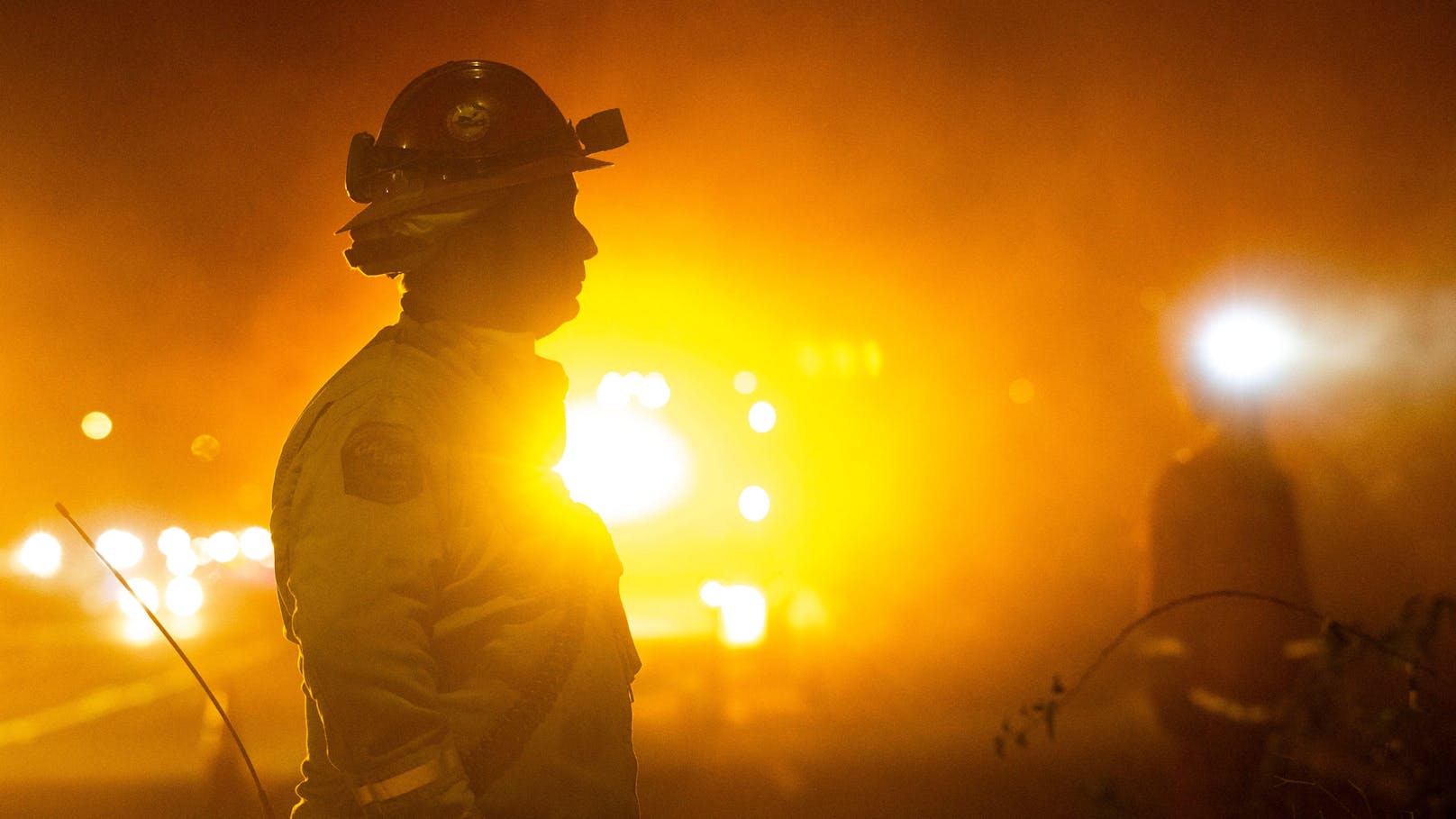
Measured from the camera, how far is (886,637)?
1285 centimetres

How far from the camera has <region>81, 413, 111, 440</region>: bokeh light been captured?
15.6m

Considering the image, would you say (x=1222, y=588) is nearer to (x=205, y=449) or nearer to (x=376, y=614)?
(x=376, y=614)

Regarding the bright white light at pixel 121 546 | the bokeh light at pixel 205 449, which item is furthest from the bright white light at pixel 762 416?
the bright white light at pixel 121 546

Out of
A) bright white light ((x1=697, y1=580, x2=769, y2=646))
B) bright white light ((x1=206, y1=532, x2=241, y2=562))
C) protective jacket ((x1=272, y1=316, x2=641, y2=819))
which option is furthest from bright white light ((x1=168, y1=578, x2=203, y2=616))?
protective jacket ((x1=272, y1=316, x2=641, y2=819))

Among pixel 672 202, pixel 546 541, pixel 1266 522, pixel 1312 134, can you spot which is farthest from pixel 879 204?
pixel 546 541

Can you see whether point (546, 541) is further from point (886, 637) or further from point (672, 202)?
point (886, 637)

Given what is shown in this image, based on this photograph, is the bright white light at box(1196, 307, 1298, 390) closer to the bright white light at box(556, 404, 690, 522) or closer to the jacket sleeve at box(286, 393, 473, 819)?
the bright white light at box(556, 404, 690, 522)

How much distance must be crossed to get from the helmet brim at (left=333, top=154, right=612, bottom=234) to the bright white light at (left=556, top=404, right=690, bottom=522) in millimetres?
9982

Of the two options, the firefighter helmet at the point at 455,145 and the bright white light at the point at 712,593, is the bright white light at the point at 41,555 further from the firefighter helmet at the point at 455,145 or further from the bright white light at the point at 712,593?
the firefighter helmet at the point at 455,145

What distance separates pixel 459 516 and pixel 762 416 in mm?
12019

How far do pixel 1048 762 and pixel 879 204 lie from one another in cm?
582

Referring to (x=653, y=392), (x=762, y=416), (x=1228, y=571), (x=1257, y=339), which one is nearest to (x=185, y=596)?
(x=653, y=392)

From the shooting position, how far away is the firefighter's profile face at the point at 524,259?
6.87 feet

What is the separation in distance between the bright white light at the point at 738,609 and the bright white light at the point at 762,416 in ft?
6.69
